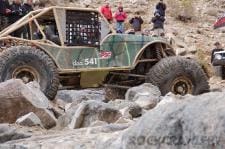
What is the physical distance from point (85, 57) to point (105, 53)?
37 cm

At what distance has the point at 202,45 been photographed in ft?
63.5

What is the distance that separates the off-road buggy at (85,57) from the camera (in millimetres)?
10695

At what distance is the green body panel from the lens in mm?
11156

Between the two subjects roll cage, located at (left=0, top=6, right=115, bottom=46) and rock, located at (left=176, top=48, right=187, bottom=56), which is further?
rock, located at (left=176, top=48, right=187, bottom=56)

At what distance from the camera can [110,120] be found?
6.69m

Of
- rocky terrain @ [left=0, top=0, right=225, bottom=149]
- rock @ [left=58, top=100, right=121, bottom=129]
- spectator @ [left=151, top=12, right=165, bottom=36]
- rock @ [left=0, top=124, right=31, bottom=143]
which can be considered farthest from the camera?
spectator @ [left=151, top=12, right=165, bottom=36]

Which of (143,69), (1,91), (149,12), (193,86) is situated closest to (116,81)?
(143,69)

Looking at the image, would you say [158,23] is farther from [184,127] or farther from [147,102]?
[184,127]

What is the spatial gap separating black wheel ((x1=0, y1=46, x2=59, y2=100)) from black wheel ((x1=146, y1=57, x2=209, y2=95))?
1.93 meters

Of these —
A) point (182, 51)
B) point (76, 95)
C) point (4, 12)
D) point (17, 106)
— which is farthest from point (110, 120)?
point (182, 51)

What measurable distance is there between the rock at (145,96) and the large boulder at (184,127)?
4788 mm

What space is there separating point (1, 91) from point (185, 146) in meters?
4.54

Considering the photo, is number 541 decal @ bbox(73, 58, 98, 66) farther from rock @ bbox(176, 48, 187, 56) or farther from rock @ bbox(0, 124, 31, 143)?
rock @ bbox(176, 48, 187, 56)

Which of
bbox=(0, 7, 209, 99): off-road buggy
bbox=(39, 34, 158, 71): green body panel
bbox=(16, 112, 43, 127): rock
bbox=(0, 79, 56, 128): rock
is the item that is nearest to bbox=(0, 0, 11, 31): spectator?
bbox=(0, 7, 209, 99): off-road buggy
